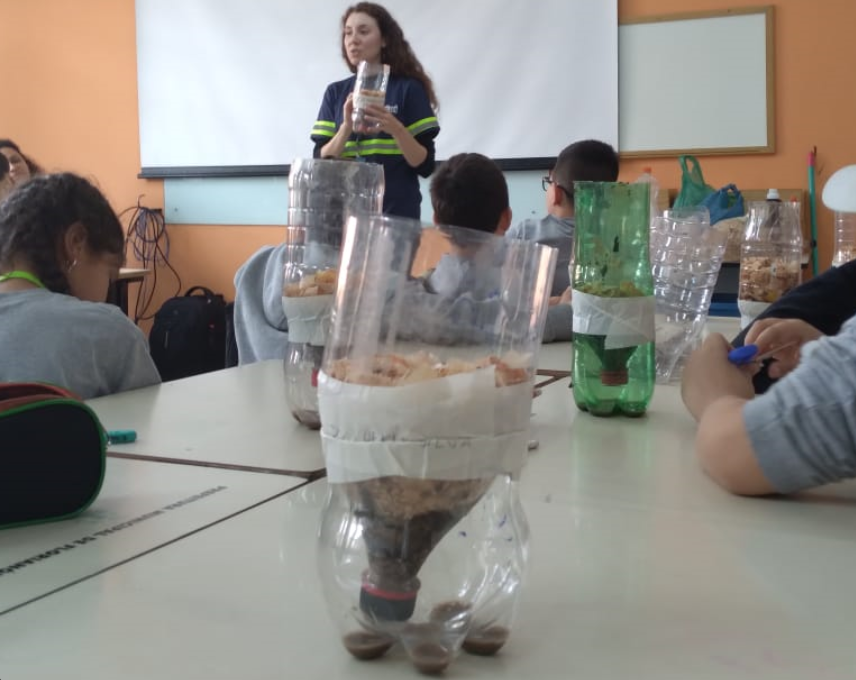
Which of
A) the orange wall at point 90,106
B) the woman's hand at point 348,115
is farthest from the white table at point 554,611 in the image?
the orange wall at point 90,106

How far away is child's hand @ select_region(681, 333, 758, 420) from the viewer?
1009 millimetres

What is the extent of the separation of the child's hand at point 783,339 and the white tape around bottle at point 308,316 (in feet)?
1.78

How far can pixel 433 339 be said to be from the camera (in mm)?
490

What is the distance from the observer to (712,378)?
3.38ft

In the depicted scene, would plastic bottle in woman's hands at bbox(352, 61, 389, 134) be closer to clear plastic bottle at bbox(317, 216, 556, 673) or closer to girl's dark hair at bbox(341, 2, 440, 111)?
girl's dark hair at bbox(341, 2, 440, 111)

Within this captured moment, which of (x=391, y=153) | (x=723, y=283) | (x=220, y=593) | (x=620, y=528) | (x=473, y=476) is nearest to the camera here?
(x=473, y=476)

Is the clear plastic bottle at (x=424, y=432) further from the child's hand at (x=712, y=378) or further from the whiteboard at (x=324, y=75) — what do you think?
the whiteboard at (x=324, y=75)

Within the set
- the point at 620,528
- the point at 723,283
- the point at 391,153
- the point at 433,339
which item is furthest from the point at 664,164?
the point at 433,339

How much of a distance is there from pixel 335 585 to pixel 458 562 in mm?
68

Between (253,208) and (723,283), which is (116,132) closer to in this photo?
(253,208)

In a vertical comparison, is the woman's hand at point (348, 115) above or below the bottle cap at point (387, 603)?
above

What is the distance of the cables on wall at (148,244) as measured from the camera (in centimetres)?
511

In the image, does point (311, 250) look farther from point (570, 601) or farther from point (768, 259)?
point (768, 259)

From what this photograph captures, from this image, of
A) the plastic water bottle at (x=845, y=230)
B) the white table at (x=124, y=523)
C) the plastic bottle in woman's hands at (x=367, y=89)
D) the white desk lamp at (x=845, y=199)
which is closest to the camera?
the white table at (x=124, y=523)
